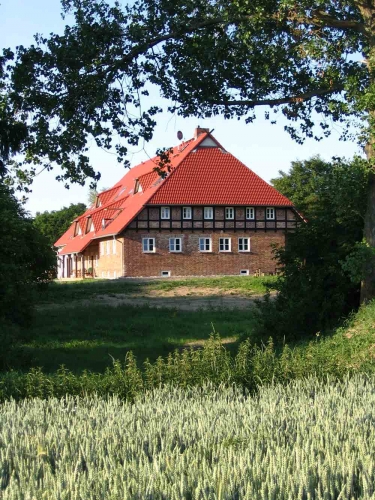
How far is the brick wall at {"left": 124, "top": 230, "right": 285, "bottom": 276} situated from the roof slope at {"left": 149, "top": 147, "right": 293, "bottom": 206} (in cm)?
224

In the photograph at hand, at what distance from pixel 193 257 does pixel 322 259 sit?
33.3 m

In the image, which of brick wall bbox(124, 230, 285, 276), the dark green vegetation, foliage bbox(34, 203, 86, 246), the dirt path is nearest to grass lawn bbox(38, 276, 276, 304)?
the dirt path

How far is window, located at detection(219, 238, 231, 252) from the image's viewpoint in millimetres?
49781

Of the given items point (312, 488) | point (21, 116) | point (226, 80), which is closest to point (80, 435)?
point (312, 488)

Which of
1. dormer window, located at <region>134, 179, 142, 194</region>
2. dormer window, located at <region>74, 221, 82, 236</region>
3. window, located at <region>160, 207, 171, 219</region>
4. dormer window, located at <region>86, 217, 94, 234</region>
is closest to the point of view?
window, located at <region>160, 207, 171, 219</region>

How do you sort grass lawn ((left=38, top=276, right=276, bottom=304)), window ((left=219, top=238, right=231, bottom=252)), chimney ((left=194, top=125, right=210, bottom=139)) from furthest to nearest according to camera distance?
chimney ((left=194, top=125, right=210, bottom=139)) < window ((left=219, top=238, right=231, bottom=252)) < grass lawn ((left=38, top=276, right=276, bottom=304))

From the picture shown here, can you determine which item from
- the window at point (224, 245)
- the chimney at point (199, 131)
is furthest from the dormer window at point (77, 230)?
the window at point (224, 245)

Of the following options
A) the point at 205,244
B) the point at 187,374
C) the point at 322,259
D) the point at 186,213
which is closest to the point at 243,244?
the point at 205,244

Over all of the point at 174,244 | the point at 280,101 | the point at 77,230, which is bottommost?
the point at 174,244

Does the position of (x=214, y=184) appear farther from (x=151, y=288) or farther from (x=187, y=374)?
(x=187, y=374)

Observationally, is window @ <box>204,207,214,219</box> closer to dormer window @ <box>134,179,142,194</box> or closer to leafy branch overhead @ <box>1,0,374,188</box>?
dormer window @ <box>134,179,142,194</box>

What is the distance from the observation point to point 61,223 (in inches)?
3794

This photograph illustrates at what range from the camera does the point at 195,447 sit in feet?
17.3

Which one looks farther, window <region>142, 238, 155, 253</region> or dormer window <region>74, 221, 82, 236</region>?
dormer window <region>74, 221, 82, 236</region>
